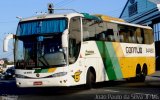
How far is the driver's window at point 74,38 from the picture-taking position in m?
19.3

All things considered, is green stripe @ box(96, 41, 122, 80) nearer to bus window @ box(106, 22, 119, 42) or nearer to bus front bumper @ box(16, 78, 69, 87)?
bus window @ box(106, 22, 119, 42)

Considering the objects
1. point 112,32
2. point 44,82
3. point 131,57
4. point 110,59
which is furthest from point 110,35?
point 44,82

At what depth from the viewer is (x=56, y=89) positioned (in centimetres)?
2292

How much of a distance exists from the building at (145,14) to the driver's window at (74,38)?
39282mm

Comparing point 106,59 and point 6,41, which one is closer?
point 6,41

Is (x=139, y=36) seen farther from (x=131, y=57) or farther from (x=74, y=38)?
(x=74, y=38)

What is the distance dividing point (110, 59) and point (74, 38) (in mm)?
3976

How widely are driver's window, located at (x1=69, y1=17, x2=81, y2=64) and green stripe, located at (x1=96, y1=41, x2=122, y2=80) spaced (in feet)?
6.40

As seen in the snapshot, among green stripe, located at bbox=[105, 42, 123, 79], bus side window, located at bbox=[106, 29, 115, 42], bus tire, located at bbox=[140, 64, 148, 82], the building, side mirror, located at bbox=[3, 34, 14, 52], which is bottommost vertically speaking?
bus tire, located at bbox=[140, 64, 148, 82]

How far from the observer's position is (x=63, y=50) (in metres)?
18.8

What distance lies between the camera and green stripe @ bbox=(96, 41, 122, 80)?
22.2 m

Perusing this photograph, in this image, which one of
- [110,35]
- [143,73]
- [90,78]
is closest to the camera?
[90,78]

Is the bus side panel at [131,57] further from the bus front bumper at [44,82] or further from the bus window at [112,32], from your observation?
the bus front bumper at [44,82]

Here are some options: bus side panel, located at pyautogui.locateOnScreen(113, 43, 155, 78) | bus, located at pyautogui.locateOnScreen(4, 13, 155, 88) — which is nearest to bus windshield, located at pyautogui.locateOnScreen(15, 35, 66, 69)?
bus, located at pyautogui.locateOnScreen(4, 13, 155, 88)
